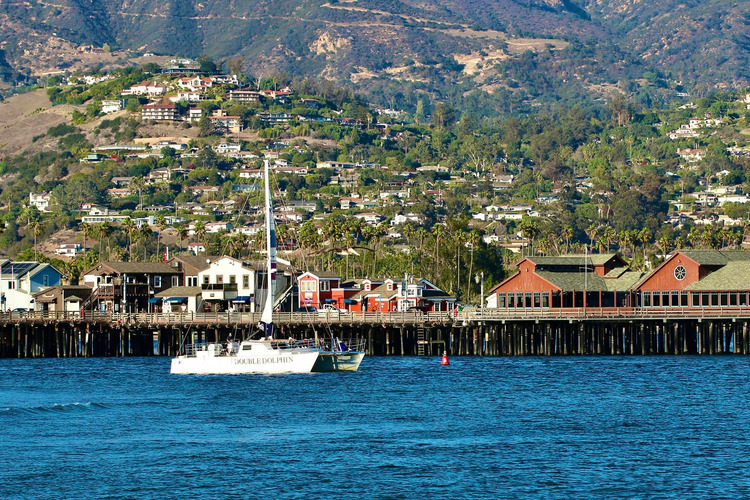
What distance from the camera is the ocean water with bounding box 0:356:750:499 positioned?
59094mm

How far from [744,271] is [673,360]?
39.2 ft

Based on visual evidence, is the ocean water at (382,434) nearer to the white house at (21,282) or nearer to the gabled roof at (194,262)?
the gabled roof at (194,262)

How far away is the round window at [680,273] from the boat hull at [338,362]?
106ft

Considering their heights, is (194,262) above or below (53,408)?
above

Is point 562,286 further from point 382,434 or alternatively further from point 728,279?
point 382,434

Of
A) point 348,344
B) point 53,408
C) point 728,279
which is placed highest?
point 728,279

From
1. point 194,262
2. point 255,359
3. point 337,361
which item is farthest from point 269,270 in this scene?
point 194,262

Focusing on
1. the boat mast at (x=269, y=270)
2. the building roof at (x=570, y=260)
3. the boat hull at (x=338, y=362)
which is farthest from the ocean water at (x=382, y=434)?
→ the building roof at (x=570, y=260)

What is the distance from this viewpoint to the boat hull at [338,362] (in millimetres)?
97375

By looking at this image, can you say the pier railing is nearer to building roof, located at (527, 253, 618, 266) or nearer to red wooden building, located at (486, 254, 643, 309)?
red wooden building, located at (486, 254, 643, 309)

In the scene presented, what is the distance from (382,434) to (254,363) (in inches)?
995

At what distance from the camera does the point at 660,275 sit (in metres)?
118

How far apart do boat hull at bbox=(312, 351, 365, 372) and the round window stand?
1274 inches

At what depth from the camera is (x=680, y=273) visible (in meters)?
118
